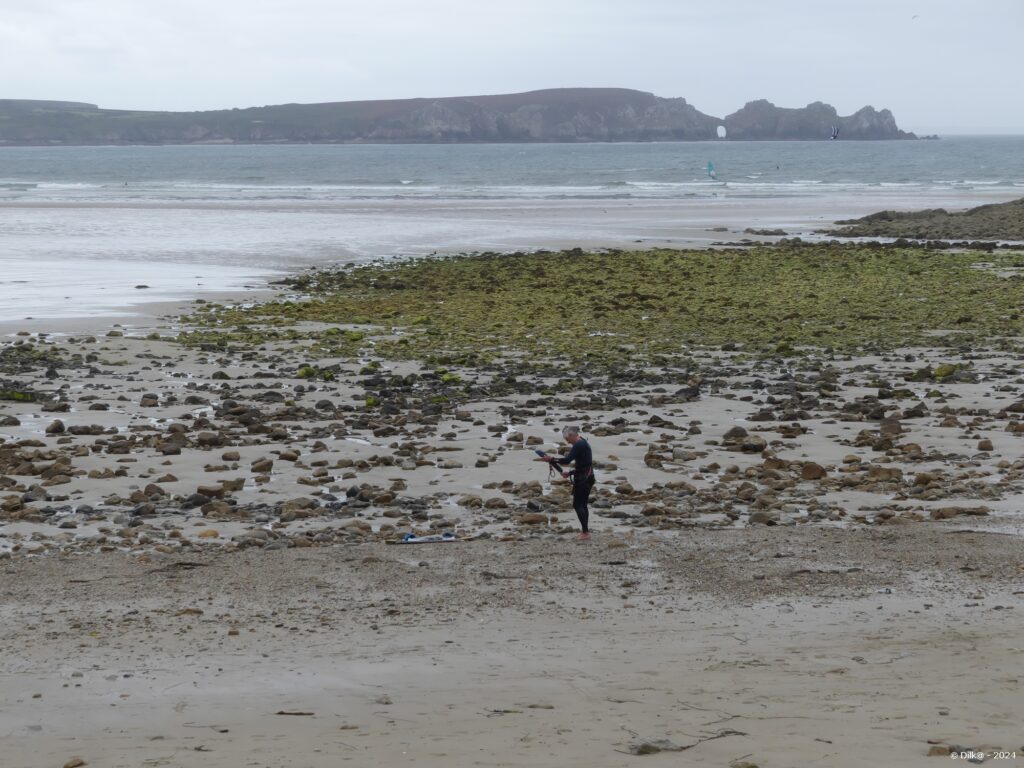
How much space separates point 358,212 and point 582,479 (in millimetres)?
53701

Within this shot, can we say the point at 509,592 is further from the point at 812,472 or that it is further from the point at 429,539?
the point at 812,472

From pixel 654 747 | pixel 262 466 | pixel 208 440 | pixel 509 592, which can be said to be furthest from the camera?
pixel 208 440

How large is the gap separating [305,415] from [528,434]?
271cm

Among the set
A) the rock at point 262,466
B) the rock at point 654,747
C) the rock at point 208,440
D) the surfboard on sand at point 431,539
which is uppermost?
the rock at point 208,440

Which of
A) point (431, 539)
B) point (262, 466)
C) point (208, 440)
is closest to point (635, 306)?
point (208, 440)

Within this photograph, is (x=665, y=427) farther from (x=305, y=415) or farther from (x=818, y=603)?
(x=818, y=603)

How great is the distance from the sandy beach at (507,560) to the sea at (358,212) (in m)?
10.8

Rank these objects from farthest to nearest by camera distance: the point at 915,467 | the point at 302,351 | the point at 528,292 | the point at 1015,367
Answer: the point at 528,292, the point at 302,351, the point at 1015,367, the point at 915,467

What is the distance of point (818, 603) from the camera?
26.7 feet

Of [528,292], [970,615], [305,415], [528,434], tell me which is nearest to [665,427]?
[528,434]

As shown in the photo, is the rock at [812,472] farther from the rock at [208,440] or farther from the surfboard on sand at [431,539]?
the rock at [208,440]

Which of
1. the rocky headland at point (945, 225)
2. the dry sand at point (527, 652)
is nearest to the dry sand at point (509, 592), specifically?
the dry sand at point (527, 652)

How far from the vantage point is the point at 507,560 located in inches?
363

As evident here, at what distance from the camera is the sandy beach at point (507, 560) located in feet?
20.2
